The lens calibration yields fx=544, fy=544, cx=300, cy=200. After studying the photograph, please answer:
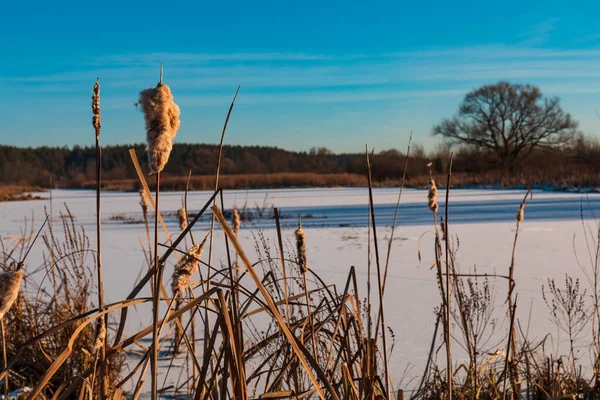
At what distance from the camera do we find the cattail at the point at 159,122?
613 mm

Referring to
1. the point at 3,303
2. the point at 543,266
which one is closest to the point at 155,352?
the point at 3,303

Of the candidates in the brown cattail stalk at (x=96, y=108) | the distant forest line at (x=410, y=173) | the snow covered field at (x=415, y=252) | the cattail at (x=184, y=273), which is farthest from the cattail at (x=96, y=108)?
the distant forest line at (x=410, y=173)

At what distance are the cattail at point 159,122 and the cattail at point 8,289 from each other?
25 centimetres

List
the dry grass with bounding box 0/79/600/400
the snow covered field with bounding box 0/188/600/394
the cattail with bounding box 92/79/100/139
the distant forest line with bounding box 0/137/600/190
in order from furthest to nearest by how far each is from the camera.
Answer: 1. the distant forest line with bounding box 0/137/600/190
2. the snow covered field with bounding box 0/188/600/394
3. the dry grass with bounding box 0/79/600/400
4. the cattail with bounding box 92/79/100/139

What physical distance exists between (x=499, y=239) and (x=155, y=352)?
696cm

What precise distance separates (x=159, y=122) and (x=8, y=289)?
296 millimetres

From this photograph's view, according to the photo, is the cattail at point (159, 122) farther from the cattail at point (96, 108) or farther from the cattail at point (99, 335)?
the cattail at point (99, 335)

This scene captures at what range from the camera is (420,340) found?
2961 mm

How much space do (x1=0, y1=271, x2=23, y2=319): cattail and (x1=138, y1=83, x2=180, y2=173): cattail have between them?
0.81ft

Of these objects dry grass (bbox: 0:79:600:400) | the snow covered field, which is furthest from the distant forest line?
dry grass (bbox: 0:79:600:400)

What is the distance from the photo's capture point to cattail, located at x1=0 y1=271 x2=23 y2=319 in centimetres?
69

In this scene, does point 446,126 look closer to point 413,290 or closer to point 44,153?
point 413,290

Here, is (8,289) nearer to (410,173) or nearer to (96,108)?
(96,108)

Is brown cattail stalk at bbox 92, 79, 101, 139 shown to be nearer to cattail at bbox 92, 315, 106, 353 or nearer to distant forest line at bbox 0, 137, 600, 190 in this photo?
cattail at bbox 92, 315, 106, 353
